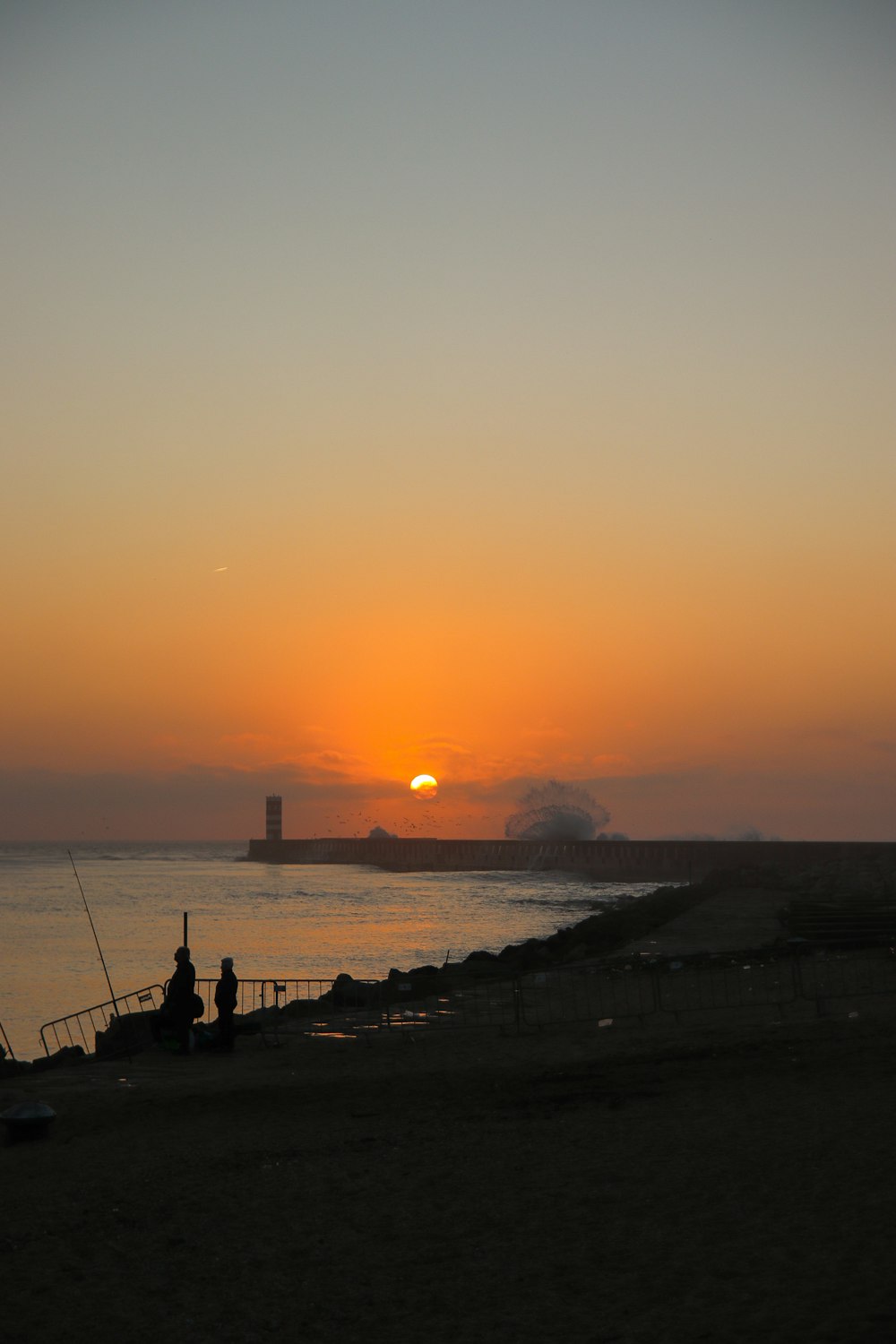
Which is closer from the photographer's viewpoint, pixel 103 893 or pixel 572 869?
pixel 103 893

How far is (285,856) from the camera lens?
174 metres

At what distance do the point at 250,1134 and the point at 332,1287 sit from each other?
13.2 feet

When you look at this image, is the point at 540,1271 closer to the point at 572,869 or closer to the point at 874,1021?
the point at 874,1021

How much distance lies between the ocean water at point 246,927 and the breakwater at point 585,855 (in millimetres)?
7738

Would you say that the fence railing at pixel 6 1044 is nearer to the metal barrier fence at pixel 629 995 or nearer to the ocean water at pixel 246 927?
the ocean water at pixel 246 927

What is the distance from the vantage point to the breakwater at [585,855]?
91438mm

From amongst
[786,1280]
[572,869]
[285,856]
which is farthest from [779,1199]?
[285,856]

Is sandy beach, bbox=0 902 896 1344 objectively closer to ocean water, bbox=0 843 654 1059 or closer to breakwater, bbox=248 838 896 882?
ocean water, bbox=0 843 654 1059

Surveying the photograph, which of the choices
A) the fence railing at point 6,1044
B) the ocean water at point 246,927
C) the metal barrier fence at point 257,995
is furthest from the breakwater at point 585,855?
the fence railing at point 6,1044

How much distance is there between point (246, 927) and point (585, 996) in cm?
3451

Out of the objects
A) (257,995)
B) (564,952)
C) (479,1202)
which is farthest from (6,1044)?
(479,1202)

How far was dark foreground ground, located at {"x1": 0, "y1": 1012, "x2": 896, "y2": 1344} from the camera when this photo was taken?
6.27 meters

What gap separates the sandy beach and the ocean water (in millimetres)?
12288

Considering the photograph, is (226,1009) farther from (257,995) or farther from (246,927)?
(246,927)
